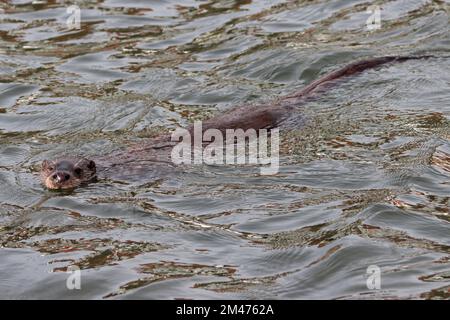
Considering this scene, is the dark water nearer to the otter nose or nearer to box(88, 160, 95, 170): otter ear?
the otter nose

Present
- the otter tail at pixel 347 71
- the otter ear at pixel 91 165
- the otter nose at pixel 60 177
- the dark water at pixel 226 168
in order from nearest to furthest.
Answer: the dark water at pixel 226 168, the otter nose at pixel 60 177, the otter ear at pixel 91 165, the otter tail at pixel 347 71

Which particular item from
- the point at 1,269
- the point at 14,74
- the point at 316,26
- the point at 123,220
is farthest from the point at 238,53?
the point at 1,269

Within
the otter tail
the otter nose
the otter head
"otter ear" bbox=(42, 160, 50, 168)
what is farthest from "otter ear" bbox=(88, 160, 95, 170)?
the otter tail

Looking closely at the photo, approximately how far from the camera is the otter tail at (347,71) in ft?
32.8

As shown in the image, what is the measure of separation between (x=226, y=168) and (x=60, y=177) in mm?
1402

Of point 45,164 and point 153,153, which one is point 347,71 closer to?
point 153,153

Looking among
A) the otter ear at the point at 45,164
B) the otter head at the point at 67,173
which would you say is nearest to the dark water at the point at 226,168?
the otter head at the point at 67,173

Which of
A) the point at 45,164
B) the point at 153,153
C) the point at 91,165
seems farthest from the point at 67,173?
the point at 153,153

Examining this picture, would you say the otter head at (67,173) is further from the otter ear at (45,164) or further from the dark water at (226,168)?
the dark water at (226,168)

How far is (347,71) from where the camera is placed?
10.5 metres

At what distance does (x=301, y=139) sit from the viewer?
9117 millimetres

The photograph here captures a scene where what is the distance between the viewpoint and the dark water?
6582mm

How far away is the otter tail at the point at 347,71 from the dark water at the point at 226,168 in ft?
0.34

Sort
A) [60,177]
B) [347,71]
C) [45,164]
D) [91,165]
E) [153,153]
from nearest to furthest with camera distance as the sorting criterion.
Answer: [60,177]
[91,165]
[45,164]
[153,153]
[347,71]
